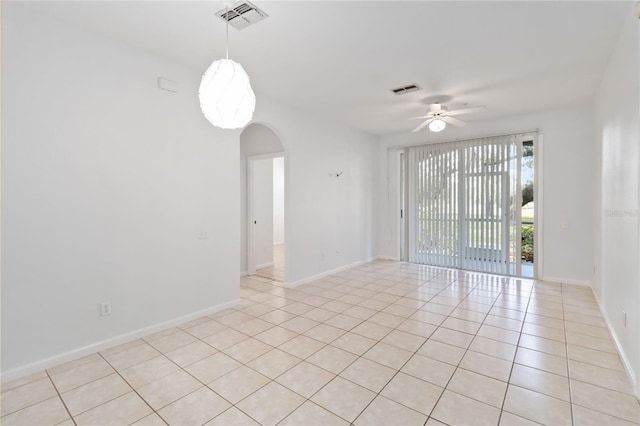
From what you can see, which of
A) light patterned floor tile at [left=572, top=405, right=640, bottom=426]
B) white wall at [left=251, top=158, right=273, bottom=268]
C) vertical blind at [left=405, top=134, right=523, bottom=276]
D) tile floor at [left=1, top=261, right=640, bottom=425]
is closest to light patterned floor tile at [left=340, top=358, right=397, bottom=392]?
tile floor at [left=1, top=261, right=640, bottom=425]

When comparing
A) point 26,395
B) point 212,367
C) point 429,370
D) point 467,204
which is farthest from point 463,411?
point 467,204

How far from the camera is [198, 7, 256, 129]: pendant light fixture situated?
Result: 71.4 inches

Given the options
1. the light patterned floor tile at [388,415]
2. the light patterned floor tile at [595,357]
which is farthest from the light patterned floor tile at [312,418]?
the light patterned floor tile at [595,357]

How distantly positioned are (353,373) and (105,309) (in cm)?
222

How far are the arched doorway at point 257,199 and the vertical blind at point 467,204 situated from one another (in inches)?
113

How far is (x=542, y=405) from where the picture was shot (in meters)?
1.93

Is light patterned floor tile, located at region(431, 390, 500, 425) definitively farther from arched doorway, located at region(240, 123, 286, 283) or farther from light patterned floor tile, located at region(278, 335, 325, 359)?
arched doorway, located at region(240, 123, 286, 283)

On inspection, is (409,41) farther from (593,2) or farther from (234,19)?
(234,19)

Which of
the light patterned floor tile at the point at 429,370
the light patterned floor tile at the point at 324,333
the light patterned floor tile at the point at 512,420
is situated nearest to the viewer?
the light patterned floor tile at the point at 512,420

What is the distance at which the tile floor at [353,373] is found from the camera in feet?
6.13

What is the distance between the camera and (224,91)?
71.4 inches

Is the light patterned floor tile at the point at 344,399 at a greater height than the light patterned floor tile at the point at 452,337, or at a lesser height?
lesser

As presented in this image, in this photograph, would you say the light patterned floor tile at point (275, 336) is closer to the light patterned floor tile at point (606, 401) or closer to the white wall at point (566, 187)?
the light patterned floor tile at point (606, 401)

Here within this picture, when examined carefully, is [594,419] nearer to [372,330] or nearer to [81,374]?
[372,330]
